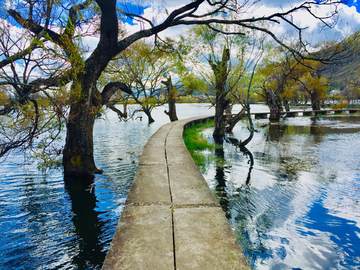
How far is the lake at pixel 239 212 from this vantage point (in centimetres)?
394

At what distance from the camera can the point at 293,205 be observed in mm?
5895

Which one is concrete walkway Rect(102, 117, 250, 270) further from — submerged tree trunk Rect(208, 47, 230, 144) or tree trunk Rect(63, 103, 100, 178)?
submerged tree trunk Rect(208, 47, 230, 144)

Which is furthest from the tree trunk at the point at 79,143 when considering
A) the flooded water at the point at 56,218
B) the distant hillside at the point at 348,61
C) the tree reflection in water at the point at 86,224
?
the distant hillside at the point at 348,61

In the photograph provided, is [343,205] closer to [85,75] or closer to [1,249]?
[1,249]

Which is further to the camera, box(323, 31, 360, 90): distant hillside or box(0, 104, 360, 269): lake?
box(323, 31, 360, 90): distant hillside

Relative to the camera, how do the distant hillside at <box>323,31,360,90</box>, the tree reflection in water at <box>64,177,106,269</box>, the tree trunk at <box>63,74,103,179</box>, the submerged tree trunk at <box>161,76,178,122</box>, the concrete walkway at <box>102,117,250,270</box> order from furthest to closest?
the submerged tree trunk at <box>161,76,178,122</box>
the distant hillside at <box>323,31,360,90</box>
the tree trunk at <box>63,74,103,179</box>
the tree reflection in water at <box>64,177,106,269</box>
the concrete walkway at <box>102,117,250,270</box>

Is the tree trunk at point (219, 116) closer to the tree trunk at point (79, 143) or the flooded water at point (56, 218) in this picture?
the flooded water at point (56, 218)

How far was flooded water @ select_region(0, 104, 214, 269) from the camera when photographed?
153 inches

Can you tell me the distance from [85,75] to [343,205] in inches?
330

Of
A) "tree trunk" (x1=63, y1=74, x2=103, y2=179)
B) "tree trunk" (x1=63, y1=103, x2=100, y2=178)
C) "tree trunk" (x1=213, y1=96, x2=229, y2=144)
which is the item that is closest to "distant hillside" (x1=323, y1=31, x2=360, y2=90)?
"tree trunk" (x1=213, y1=96, x2=229, y2=144)

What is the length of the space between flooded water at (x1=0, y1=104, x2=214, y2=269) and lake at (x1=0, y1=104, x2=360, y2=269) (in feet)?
0.06

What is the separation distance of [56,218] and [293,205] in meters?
5.80

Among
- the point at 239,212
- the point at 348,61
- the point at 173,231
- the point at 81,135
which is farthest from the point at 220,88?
the point at 173,231

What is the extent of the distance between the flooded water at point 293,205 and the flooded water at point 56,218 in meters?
2.81
